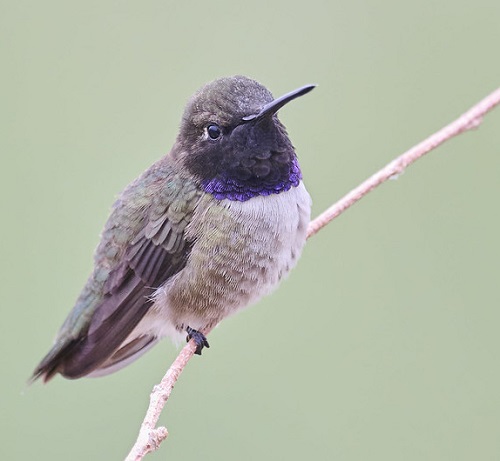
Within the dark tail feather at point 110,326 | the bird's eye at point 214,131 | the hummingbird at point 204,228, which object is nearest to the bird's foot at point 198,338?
the hummingbird at point 204,228

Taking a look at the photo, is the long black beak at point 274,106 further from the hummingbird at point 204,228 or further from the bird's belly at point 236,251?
the bird's belly at point 236,251

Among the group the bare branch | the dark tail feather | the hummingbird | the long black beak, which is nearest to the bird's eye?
the hummingbird

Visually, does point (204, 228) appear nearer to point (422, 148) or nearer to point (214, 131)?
point (214, 131)

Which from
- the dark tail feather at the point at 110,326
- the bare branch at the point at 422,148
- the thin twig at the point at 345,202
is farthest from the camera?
the dark tail feather at the point at 110,326

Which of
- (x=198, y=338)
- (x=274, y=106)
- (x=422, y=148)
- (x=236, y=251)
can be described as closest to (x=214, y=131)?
(x=274, y=106)

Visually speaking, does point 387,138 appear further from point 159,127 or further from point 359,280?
point 159,127
